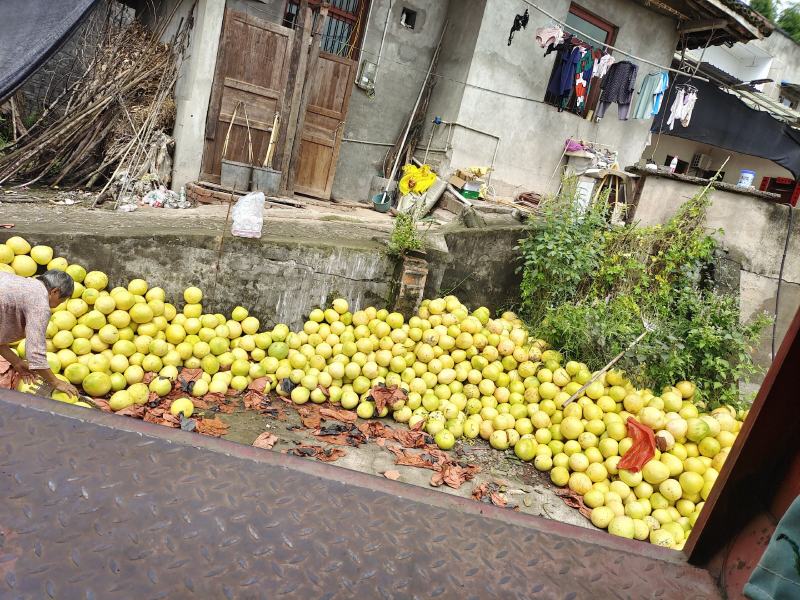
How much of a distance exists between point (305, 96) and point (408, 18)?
3.04m

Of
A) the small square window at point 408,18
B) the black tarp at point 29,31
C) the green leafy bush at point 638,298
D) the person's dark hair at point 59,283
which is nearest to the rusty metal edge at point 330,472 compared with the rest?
the person's dark hair at point 59,283

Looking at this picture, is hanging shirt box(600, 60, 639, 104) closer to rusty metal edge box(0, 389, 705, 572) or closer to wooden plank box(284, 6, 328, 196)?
wooden plank box(284, 6, 328, 196)

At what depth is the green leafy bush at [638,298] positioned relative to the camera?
534 centimetres

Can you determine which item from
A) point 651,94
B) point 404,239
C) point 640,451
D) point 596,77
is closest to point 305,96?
point 404,239

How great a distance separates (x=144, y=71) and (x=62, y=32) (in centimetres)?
349

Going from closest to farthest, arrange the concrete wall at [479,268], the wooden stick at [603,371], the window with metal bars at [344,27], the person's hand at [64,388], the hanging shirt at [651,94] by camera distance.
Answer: the person's hand at [64,388] → the wooden stick at [603,371] → the concrete wall at [479,268] → the window with metal bars at [344,27] → the hanging shirt at [651,94]

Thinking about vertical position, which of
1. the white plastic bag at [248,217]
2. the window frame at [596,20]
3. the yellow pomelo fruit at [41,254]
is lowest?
the yellow pomelo fruit at [41,254]

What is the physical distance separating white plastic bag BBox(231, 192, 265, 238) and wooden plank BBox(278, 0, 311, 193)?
3355mm

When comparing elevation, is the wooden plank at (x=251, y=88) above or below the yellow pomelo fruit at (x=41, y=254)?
above

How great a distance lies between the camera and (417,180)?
8922mm

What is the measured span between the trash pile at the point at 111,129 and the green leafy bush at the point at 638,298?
5.79 metres

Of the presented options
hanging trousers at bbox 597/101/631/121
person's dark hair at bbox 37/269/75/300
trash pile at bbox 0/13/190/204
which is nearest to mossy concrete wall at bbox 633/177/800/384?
hanging trousers at bbox 597/101/631/121

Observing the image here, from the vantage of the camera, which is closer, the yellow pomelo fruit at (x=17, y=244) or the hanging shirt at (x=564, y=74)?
the yellow pomelo fruit at (x=17, y=244)

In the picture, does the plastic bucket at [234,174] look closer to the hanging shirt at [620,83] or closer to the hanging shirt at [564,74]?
the hanging shirt at [564,74]
